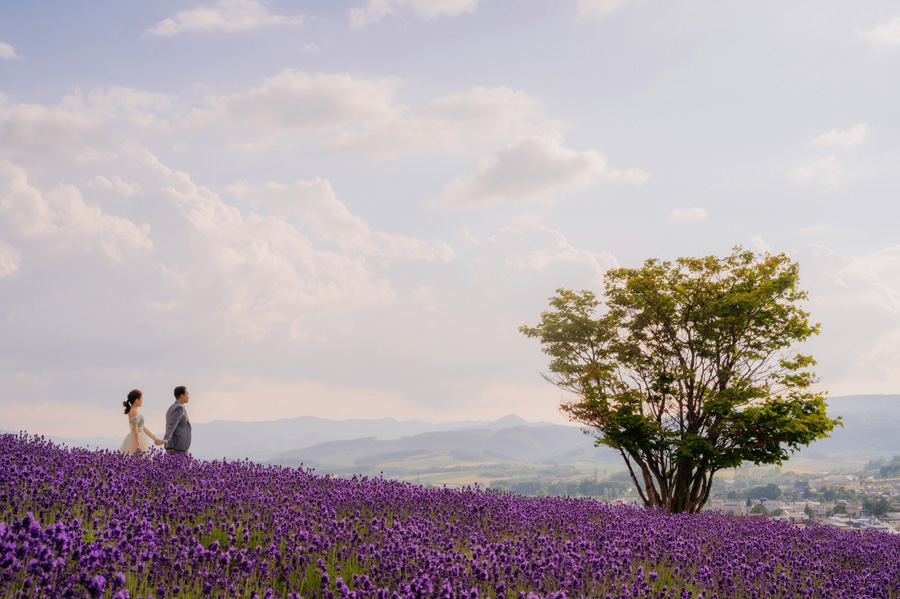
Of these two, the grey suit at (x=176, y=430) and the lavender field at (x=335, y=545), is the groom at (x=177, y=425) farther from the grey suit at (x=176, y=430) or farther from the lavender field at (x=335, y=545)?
the lavender field at (x=335, y=545)

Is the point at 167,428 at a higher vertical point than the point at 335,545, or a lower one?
higher

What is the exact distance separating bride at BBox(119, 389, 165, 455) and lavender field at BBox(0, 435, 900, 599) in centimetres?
138

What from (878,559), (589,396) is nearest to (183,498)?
(878,559)

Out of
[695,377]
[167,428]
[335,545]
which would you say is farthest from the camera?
[695,377]

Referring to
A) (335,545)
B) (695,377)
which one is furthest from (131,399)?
(695,377)

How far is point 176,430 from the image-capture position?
1297cm

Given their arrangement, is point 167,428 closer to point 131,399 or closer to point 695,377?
Answer: point 131,399

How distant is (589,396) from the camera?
22188 millimetres

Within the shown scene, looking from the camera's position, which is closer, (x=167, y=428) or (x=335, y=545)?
(x=335, y=545)

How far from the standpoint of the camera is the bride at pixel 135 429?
13.1 metres

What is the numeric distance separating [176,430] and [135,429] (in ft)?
3.42

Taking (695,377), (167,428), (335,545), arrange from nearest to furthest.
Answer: (335,545)
(167,428)
(695,377)

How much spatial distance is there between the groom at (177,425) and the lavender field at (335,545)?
1.34 metres

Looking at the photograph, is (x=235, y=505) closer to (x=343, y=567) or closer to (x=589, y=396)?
(x=343, y=567)
